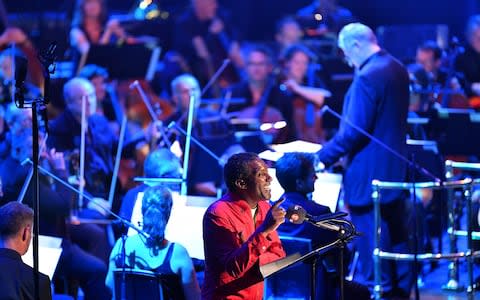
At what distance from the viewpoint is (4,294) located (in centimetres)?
540

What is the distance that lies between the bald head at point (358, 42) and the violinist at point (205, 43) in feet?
15.2


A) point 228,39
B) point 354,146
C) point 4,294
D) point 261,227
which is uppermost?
point 228,39

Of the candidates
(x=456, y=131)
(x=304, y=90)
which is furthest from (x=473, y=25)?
(x=456, y=131)

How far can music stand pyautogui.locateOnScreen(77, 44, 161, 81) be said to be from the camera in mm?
10570

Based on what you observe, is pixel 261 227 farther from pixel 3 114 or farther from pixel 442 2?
pixel 442 2

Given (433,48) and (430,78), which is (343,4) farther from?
(430,78)

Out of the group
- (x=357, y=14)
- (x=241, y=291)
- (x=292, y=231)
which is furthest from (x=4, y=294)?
(x=357, y=14)

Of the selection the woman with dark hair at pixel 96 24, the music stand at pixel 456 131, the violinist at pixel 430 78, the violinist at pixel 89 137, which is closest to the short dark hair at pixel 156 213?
the violinist at pixel 89 137

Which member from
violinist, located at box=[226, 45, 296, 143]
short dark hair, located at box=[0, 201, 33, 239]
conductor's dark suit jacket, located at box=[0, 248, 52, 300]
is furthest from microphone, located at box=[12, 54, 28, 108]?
violinist, located at box=[226, 45, 296, 143]

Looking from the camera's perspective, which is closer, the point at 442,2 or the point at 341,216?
the point at 341,216

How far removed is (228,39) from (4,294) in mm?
8067

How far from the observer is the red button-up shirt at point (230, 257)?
505 cm

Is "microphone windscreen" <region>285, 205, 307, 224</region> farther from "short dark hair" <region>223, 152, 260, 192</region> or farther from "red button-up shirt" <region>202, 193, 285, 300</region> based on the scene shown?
"short dark hair" <region>223, 152, 260, 192</region>

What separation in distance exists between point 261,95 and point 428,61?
5.87ft
